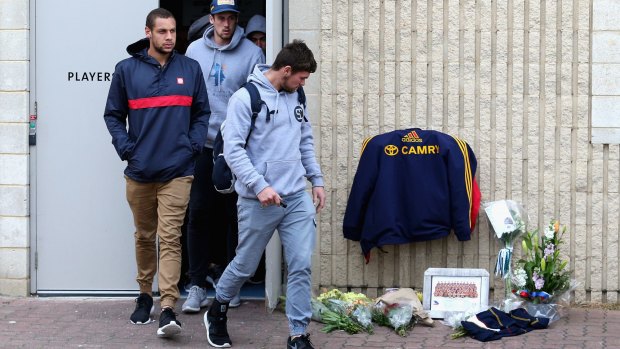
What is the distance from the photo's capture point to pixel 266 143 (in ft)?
23.9

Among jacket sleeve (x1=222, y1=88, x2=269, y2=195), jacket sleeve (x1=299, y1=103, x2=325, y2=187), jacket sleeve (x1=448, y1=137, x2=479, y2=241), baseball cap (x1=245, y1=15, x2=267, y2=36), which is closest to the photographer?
jacket sleeve (x1=222, y1=88, x2=269, y2=195)

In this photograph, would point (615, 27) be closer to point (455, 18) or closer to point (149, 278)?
point (455, 18)

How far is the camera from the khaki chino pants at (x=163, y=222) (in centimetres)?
800

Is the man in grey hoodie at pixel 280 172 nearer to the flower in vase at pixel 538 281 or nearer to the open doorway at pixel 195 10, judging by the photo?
the flower in vase at pixel 538 281

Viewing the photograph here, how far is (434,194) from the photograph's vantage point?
8.54 meters

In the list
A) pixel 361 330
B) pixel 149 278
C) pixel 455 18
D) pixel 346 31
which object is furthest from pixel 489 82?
pixel 149 278

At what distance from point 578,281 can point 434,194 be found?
1219 millimetres

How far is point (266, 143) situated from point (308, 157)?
0.42 metres

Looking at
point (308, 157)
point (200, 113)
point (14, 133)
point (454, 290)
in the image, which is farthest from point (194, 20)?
point (454, 290)

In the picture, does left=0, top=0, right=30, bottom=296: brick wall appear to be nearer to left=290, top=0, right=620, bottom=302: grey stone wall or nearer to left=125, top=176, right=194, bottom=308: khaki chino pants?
left=125, top=176, right=194, bottom=308: khaki chino pants

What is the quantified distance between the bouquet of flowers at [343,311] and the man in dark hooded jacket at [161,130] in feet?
3.28

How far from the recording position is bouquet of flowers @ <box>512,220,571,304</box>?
834 centimetres

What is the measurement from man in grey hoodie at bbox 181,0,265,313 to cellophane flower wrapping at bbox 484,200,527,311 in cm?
193

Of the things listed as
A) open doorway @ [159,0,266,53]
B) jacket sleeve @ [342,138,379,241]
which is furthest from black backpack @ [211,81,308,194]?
open doorway @ [159,0,266,53]
